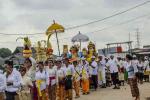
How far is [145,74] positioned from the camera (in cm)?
2970

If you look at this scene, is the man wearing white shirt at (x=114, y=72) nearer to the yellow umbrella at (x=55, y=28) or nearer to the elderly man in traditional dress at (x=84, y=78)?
the elderly man in traditional dress at (x=84, y=78)

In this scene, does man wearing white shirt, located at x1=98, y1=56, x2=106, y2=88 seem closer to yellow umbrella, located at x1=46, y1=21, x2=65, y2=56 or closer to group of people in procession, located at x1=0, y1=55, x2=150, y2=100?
group of people in procession, located at x1=0, y1=55, x2=150, y2=100

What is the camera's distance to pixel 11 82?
12266mm

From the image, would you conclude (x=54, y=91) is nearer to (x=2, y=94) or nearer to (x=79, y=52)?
(x=2, y=94)

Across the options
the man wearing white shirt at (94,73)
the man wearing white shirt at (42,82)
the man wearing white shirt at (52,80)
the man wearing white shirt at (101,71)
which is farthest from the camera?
the man wearing white shirt at (101,71)

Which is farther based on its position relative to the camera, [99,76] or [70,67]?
[99,76]

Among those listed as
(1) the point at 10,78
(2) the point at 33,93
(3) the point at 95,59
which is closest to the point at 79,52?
(3) the point at 95,59

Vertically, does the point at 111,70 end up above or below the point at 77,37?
below

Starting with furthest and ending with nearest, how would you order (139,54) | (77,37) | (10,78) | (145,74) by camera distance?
(139,54)
(145,74)
(77,37)
(10,78)

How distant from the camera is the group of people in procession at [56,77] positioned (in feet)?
40.6

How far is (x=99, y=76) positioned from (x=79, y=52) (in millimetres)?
1856

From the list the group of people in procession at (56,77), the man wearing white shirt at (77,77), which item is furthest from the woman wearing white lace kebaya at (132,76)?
the man wearing white shirt at (77,77)

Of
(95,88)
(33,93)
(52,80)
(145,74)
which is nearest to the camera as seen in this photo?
(33,93)

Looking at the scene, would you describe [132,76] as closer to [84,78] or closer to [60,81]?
[60,81]
